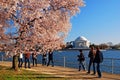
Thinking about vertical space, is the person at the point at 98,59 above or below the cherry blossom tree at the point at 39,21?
below

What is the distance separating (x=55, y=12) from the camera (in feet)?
83.4

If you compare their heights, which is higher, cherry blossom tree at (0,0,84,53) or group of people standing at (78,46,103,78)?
cherry blossom tree at (0,0,84,53)

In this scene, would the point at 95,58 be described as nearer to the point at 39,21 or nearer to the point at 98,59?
the point at 98,59

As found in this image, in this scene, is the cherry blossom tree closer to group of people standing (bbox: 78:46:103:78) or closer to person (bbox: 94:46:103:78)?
group of people standing (bbox: 78:46:103:78)

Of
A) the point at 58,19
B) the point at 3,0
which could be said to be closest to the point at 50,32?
the point at 58,19

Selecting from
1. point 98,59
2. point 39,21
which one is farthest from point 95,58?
point 39,21

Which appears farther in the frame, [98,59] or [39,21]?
[39,21]

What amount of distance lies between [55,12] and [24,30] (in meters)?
2.62

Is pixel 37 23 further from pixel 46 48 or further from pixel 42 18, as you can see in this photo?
pixel 46 48

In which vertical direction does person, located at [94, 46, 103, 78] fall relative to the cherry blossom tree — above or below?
below

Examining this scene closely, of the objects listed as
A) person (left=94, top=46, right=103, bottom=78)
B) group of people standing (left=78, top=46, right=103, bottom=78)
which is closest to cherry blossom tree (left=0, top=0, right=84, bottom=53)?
group of people standing (left=78, top=46, right=103, bottom=78)

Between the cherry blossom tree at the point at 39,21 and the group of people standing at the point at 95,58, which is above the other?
the cherry blossom tree at the point at 39,21

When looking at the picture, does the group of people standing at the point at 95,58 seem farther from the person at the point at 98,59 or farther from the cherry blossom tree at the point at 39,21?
the cherry blossom tree at the point at 39,21

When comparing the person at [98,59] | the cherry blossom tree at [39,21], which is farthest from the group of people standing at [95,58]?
the cherry blossom tree at [39,21]
